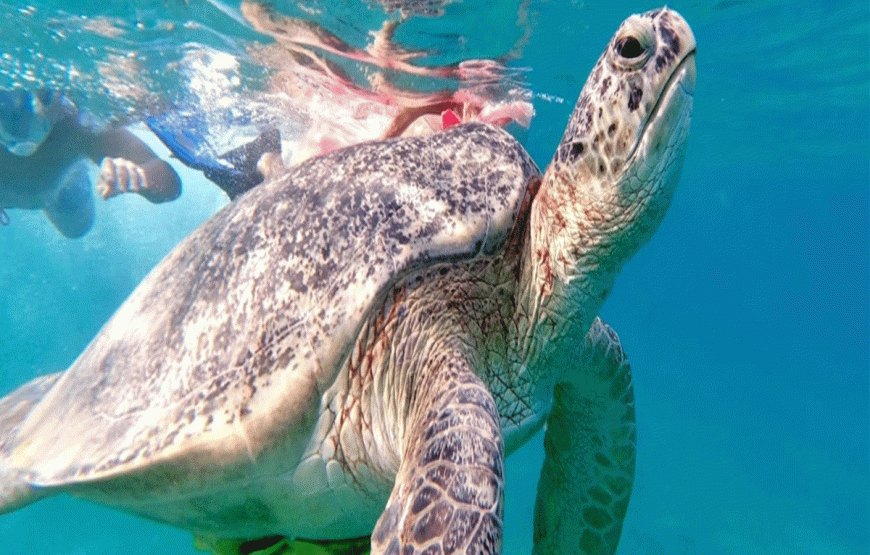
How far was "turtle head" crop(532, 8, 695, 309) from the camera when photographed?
5.86ft

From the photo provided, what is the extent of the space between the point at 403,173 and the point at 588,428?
78.7 inches

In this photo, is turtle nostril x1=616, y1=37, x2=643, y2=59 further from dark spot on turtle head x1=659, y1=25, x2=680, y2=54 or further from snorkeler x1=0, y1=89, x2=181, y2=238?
snorkeler x1=0, y1=89, x2=181, y2=238

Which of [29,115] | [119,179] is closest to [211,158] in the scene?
[119,179]

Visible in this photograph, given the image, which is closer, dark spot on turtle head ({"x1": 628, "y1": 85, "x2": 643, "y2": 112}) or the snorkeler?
dark spot on turtle head ({"x1": 628, "y1": 85, "x2": 643, "y2": 112})

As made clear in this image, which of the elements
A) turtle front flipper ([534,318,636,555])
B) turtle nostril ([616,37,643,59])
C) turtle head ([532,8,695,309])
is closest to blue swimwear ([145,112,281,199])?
turtle front flipper ([534,318,636,555])

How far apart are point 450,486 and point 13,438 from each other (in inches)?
102

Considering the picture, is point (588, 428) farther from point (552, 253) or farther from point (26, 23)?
point (26, 23)

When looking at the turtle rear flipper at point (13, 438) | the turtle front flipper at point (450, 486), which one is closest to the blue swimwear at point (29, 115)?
the turtle rear flipper at point (13, 438)

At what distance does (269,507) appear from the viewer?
220 centimetres

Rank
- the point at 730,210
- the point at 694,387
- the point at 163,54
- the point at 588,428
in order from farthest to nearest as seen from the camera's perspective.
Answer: the point at 730,210 < the point at 694,387 < the point at 163,54 < the point at 588,428

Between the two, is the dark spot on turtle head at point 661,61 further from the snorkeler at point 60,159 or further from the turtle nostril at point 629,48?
the snorkeler at point 60,159

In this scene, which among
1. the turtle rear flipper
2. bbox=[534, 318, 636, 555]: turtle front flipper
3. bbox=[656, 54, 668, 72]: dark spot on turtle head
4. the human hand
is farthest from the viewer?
the human hand

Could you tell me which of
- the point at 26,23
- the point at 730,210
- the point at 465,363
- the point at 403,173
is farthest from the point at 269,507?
the point at 730,210

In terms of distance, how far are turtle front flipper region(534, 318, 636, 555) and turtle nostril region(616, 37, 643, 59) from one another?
1.62 meters
